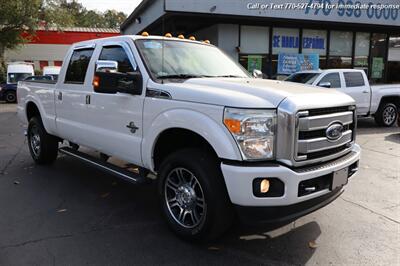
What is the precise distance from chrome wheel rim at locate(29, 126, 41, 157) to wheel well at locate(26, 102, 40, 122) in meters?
0.30

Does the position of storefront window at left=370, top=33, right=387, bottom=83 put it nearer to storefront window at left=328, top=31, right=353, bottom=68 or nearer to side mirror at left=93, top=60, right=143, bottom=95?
storefront window at left=328, top=31, right=353, bottom=68

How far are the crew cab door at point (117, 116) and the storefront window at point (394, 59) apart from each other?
19.9 metres

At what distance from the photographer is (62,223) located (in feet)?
14.3

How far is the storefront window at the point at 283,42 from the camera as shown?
1777 cm

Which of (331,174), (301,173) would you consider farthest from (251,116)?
(331,174)

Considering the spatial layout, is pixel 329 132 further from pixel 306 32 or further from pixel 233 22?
pixel 306 32

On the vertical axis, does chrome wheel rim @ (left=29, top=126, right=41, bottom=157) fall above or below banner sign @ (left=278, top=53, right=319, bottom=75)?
below

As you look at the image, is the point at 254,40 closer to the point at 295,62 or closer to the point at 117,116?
the point at 295,62

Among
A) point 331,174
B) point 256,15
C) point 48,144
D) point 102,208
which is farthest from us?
point 256,15

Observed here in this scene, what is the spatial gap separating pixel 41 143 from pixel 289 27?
14.0 meters

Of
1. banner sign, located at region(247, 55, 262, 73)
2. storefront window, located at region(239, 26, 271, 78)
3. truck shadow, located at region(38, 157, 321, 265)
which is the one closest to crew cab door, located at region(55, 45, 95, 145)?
truck shadow, located at region(38, 157, 321, 265)

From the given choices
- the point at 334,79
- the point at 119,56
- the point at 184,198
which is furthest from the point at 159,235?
the point at 334,79

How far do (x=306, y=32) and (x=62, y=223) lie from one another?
16467mm

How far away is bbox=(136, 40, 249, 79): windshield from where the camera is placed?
4.39 meters
